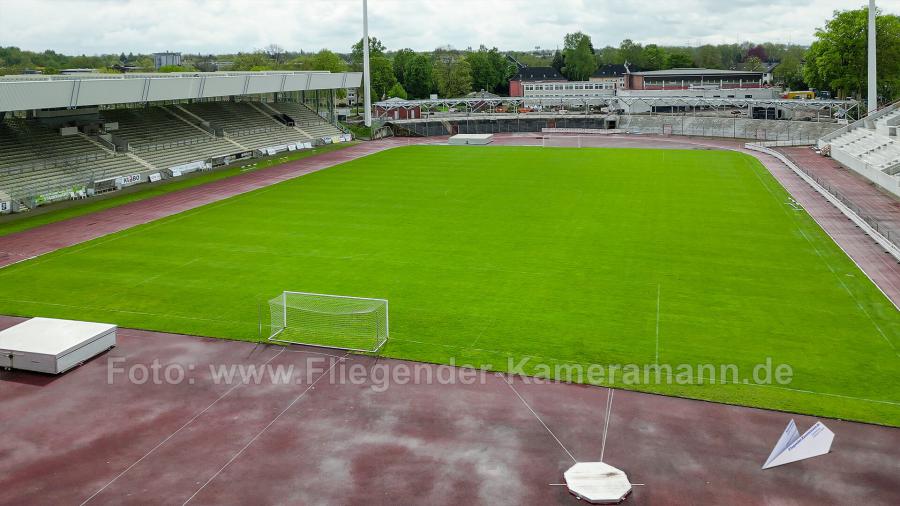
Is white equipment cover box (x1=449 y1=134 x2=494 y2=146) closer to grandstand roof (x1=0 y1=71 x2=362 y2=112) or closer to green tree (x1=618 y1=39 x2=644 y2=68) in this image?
grandstand roof (x1=0 y1=71 x2=362 y2=112)

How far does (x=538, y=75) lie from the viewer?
166 metres

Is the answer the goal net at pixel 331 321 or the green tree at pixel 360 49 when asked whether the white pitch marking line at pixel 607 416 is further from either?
the green tree at pixel 360 49

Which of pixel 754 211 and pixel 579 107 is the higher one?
pixel 579 107

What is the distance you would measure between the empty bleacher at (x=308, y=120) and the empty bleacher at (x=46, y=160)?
94.5ft

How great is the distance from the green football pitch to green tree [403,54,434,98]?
98568 millimetres

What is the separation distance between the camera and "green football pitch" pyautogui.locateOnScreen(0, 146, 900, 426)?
19.7 m

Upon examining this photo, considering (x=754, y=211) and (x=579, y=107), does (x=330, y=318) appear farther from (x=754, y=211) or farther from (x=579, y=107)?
(x=579, y=107)

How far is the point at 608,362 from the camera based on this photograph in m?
19.8

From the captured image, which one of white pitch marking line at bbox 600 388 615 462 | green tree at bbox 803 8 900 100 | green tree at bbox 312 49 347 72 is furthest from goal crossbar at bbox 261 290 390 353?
green tree at bbox 312 49 347 72

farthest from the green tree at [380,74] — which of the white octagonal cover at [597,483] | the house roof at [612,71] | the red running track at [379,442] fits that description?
the white octagonal cover at [597,483]

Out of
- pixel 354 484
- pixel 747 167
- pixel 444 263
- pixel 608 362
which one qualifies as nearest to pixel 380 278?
pixel 444 263

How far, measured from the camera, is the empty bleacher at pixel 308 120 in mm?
79812

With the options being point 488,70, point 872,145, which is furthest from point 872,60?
point 488,70

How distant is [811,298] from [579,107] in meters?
94.3
